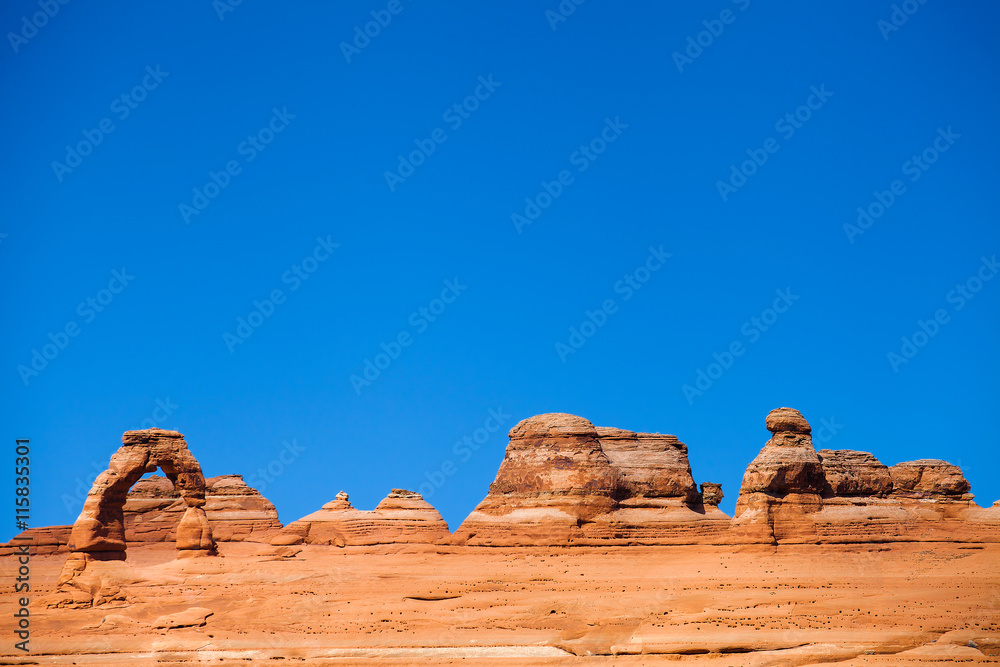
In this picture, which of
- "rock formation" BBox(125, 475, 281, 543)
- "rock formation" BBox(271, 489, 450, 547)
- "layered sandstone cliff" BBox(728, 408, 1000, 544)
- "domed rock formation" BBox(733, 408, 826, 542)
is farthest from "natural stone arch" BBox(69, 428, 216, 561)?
"domed rock formation" BBox(733, 408, 826, 542)

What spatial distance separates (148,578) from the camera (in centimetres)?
3394

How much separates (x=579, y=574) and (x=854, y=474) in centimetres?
1382

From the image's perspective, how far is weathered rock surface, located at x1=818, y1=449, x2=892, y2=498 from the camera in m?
41.5

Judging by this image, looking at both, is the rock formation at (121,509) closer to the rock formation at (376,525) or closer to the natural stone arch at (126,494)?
the natural stone arch at (126,494)

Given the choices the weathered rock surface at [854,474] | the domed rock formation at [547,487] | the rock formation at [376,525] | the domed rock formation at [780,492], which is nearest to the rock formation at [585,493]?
the domed rock formation at [547,487]

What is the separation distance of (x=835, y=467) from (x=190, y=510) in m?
25.1

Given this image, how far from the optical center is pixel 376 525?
51094 mm

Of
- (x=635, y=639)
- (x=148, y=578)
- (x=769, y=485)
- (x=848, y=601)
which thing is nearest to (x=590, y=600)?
(x=635, y=639)

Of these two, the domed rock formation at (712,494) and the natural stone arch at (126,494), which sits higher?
the domed rock formation at (712,494)

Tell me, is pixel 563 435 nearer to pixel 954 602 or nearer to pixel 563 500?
pixel 563 500

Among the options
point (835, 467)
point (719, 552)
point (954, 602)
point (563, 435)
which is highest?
point (563, 435)

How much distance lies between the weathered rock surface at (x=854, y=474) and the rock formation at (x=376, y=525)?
56.5 ft

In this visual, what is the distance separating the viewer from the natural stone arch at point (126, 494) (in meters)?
→ 35.8

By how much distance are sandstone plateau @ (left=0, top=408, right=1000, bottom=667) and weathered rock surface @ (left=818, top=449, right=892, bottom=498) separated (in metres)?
0.09
